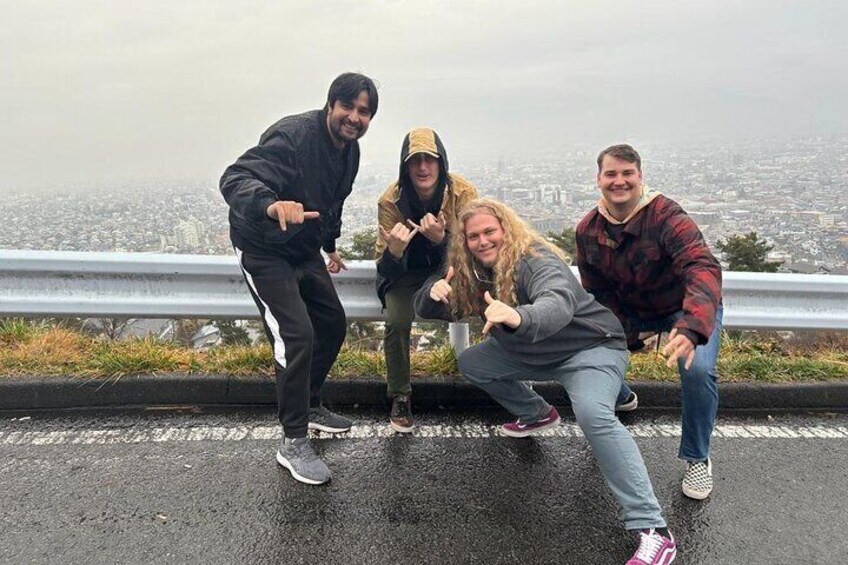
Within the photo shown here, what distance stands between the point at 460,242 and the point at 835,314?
251 centimetres

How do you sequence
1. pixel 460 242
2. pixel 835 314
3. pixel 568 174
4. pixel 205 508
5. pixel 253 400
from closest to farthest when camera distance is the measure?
pixel 205 508, pixel 460 242, pixel 253 400, pixel 835 314, pixel 568 174

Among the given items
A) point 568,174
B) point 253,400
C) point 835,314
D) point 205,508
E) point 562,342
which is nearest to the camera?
point 205,508

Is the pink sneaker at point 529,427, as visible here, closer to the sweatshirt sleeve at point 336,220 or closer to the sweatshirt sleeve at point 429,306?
the sweatshirt sleeve at point 429,306

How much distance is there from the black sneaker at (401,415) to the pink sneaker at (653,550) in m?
1.29

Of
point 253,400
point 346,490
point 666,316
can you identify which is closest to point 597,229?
point 666,316

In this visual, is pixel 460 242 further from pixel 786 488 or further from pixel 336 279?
pixel 786 488

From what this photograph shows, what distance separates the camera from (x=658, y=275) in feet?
9.21

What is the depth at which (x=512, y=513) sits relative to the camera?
244 cm

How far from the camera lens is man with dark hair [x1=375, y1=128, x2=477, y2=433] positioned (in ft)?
10.3

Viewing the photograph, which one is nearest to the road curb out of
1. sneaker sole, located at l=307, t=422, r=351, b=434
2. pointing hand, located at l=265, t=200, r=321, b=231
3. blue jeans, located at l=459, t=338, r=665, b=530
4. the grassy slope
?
the grassy slope

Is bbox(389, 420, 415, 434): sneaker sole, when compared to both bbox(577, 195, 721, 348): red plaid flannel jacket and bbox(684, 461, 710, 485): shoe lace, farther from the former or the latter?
bbox(684, 461, 710, 485): shoe lace

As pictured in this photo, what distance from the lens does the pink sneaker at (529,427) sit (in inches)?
119

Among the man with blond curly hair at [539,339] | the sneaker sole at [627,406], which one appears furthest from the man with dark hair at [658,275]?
the sneaker sole at [627,406]

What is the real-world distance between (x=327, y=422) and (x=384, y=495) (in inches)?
26.8
